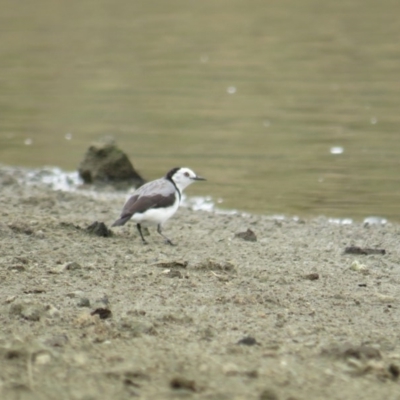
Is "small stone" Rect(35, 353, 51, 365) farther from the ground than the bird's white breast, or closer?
farther from the ground

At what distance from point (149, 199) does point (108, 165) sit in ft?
12.0

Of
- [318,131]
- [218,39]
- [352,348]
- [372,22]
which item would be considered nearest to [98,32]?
[218,39]

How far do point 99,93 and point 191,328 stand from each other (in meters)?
14.3

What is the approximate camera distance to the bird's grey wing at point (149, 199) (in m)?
9.09

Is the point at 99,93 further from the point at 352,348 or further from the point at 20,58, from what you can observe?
the point at 352,348

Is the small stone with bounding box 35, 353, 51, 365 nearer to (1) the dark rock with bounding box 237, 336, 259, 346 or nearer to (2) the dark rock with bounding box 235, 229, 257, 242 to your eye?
(1) the dark rock with bounding box 237, 336, 259, 346

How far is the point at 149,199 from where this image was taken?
9258mm

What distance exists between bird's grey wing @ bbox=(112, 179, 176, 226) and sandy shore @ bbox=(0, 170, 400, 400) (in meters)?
0.24

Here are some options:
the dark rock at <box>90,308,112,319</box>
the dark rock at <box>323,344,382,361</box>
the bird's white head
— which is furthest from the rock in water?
the dark rock at <box>323,344,382,361</box>

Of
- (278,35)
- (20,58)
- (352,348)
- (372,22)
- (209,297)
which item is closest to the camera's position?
(352,348)

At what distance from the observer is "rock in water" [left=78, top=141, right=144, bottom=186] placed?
12.8 metres

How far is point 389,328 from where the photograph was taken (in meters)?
6.19

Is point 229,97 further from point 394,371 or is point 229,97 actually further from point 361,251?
point 394,371

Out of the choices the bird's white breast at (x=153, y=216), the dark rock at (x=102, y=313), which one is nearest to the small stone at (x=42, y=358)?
the dark rock at (x=102, y=313)
